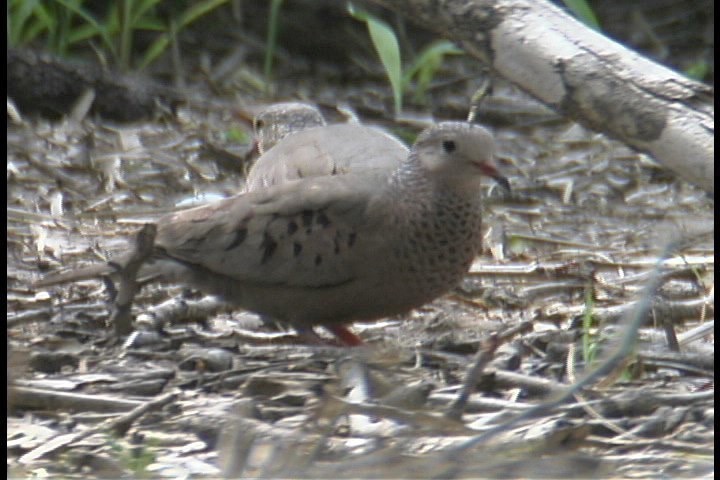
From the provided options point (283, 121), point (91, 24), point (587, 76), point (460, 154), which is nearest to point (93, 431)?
point (460, 154)

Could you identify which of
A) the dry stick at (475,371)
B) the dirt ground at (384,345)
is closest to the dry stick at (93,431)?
the dirt ground at (384,345)

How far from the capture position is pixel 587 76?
3.45 meters

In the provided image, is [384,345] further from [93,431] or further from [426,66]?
[426,66]

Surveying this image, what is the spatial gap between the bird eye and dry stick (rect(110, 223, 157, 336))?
826mm

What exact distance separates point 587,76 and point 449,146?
0.43m

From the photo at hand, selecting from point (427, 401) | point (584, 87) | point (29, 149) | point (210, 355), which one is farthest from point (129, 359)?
point (29, 149)

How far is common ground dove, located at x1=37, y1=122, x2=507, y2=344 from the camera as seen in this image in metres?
3.60

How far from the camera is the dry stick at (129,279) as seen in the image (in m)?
3.80

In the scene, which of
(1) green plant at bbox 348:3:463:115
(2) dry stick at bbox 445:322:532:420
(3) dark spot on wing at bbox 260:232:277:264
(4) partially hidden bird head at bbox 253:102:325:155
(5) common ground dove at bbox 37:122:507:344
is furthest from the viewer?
(4) partially hidden bird head at bbox 253:102:325:155

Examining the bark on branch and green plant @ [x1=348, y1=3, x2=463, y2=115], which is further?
green plant @ [x1=348, y1=3, x2=463, y2=115]

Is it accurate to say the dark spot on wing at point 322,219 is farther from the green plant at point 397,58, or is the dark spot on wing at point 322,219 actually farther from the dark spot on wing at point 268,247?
the green plant at point 397,58

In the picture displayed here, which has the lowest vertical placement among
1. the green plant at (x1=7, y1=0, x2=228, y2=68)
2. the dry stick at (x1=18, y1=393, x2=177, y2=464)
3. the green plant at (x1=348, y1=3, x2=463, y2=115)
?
the dry stick at (x1=18, y1=393, x2=177, y2=464)

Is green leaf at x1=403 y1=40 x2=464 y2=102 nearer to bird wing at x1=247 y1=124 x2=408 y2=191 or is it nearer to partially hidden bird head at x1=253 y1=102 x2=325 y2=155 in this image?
partially hidden bird head at x1=253 y1=102 x2=325 y2=155

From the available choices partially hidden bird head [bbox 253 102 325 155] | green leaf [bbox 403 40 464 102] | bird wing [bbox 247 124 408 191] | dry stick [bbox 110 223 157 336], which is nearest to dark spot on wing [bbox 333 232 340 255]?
bird wing [bbox 247 124 408 191]
